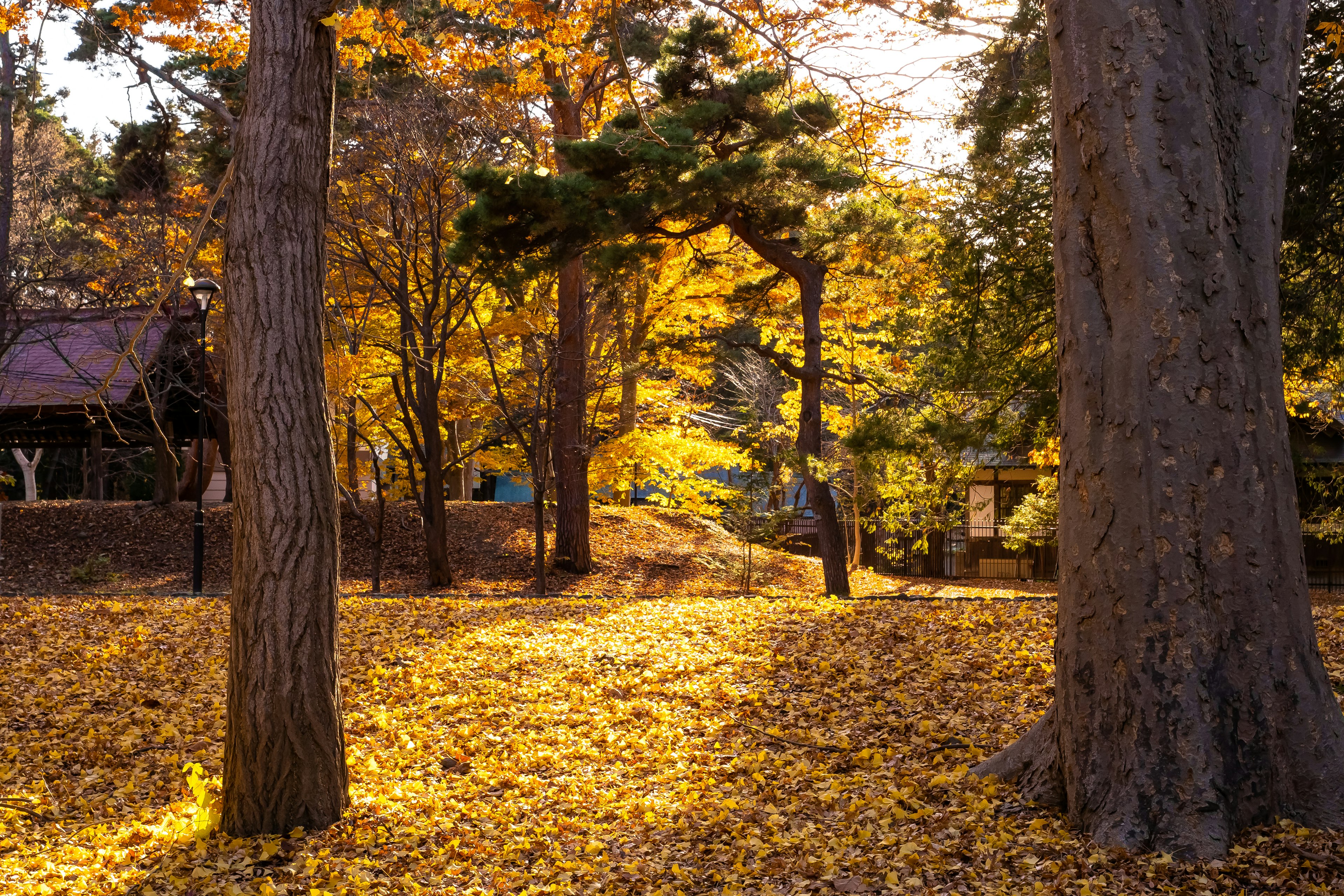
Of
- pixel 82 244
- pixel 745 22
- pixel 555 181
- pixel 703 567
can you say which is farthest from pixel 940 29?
pixel 82 244

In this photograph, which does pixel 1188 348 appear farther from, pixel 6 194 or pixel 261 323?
pixel 6 194

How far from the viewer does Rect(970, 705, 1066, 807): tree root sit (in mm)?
4133

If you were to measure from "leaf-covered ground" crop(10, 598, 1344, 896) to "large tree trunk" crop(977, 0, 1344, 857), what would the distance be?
27cm

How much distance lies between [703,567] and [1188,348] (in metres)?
13.5

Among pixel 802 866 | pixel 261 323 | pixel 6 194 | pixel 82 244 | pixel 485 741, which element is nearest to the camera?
pixel 802 866

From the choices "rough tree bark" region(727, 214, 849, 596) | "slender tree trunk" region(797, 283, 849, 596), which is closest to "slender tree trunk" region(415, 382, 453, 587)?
"rough tree bark" region(727, 214, 849, 596)

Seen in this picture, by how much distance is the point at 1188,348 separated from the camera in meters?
3.63

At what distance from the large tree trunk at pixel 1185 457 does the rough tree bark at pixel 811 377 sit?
8309 mm

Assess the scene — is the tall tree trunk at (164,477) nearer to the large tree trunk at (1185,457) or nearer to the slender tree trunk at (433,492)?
the slender tree trunk at (433,492)

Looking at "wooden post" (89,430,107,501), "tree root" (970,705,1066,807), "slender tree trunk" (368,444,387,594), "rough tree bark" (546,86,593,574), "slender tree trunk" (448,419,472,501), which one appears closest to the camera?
"tree root" (970,705,1066,807)

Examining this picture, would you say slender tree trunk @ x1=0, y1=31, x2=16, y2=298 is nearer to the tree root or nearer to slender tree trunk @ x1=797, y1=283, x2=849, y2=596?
slender tree trunk @ x1=797, y1=283, x2=849, y2=596

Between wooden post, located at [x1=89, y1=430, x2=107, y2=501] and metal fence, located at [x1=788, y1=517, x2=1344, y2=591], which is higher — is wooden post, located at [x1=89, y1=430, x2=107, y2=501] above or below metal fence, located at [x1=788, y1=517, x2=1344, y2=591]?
above

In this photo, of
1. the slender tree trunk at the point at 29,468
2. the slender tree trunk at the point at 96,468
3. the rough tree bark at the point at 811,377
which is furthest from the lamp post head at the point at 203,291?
the slender tree trunk at the point at 29,468

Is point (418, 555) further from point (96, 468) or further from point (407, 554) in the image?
point (96, 468)
